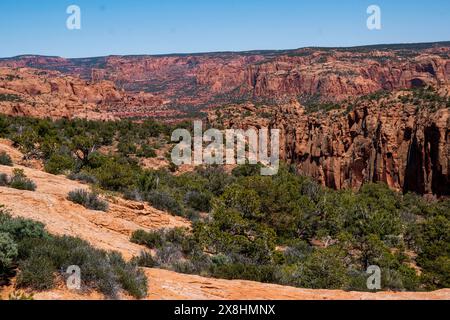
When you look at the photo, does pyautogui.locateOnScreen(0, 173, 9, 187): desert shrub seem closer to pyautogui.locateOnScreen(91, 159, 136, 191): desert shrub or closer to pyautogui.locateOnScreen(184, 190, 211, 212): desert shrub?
pyautogui.locateOnScreen(91, 159, 136, 191): desert shrub

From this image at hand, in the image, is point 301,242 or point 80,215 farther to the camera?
point 301,242

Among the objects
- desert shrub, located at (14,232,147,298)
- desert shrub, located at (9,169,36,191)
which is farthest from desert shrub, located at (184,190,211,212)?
desert shrub, located at (14,232,147,298)

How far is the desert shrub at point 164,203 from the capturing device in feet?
59.1

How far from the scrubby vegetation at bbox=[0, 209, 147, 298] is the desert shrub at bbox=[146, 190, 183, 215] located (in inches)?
377

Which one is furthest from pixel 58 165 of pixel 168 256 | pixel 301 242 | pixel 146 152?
pixel 146 152

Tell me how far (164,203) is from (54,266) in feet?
35.6

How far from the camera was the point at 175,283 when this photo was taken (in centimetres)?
826

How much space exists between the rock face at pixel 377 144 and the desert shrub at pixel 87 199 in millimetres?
36593

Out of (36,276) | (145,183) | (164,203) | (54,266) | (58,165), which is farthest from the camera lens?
(145,183)

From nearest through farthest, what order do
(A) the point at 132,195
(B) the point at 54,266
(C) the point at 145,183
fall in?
(B) the point at 54,266
(A) the point at 132,195
(C) the point at 145,183

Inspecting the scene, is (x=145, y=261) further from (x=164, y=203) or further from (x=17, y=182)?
(x=164, y=203)

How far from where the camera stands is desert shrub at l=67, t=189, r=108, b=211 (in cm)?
1423

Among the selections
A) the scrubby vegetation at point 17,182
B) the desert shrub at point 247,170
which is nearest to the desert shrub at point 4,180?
the scrubby vegetation at point 17,182

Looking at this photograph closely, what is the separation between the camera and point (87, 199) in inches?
566
